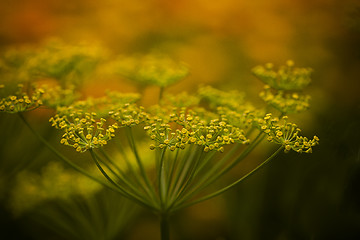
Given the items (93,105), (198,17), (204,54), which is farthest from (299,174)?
(198,17)

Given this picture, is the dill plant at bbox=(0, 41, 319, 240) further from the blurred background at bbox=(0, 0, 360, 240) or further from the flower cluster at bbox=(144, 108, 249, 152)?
the blurred background at bbox=(0, 0, 360, 240)

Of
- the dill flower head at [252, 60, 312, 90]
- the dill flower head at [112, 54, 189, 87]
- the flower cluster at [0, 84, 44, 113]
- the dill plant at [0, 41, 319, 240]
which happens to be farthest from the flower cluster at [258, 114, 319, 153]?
the flower cluster at [0, 84, 44, 113]

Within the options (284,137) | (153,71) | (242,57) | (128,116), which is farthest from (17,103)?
(242,57)

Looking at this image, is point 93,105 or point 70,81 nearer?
point 93,105

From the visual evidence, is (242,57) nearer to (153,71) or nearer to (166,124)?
(153,71)

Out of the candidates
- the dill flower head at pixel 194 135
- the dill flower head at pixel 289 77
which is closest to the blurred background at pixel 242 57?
the dill flower head at pixel 289 77

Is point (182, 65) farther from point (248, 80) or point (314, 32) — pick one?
point (314, 32)

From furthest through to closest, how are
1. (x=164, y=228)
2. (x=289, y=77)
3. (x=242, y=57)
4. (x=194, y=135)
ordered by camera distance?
Result: (x=242, y=57) < (x=289, y=77) < (x=164, y=228) < (x=194, y=135)
